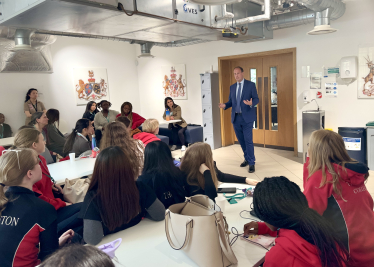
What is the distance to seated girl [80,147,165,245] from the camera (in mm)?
1851

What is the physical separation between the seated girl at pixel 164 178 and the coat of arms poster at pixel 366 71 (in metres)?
4.62

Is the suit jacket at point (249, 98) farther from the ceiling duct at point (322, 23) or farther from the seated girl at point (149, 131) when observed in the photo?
the seated girl at point (149, 131)

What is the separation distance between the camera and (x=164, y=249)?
169 centimetres

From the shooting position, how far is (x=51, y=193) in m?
2.76

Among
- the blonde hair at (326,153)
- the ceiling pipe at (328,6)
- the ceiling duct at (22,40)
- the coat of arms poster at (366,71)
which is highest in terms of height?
the ceiling pipe at (328,6)

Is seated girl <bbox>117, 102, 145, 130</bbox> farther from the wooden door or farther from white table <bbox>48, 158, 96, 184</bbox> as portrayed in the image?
white table <bbox>48, 158, 96, 184</bbox>

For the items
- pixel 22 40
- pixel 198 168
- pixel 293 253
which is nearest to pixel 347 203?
pixel 293 253

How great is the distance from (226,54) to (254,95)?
2177 millimetres

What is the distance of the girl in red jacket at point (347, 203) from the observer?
1.67 meters

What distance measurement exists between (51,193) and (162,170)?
120cm

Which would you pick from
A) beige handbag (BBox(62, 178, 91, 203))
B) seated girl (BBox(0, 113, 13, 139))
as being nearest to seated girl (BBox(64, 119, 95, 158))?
beige handbag (BBox(62, 178, 91, 203))

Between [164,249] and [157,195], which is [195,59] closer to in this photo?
[157,195]

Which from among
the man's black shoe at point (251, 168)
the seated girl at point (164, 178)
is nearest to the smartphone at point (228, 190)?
the seated girl at point (164, 178)

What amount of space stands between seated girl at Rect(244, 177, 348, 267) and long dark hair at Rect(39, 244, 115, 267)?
0.85m
